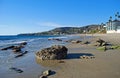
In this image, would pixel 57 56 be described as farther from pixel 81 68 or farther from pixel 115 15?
pixel 115 15

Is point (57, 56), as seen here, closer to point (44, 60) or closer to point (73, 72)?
point (44, 60)

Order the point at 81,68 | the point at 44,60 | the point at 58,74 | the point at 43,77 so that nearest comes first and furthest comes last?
the point at 43,77 < the point at 58,74 < the point at 81,68 < the point at 44,60

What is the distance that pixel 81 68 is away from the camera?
1138cm

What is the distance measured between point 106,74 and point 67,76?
6.04 feet

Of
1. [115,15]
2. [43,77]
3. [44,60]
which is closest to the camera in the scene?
[43,77]

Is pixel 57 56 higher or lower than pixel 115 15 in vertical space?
lower

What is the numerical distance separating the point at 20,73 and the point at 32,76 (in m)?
1.08

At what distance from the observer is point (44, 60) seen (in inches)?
590

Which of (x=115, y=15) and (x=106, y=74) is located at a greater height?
(x=115, y=15)

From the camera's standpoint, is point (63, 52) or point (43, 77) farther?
point (63, 52)

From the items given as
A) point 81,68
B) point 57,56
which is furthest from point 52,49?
point 81,68

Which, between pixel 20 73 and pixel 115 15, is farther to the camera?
pixel 115 15

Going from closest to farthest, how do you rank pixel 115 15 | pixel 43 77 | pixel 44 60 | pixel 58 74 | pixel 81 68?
pixel 43 77, pixel 58 74, pixel 81 68, pixel 44 60, pixel 115 15

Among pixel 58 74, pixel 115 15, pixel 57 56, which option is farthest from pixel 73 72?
pixel 115 15
